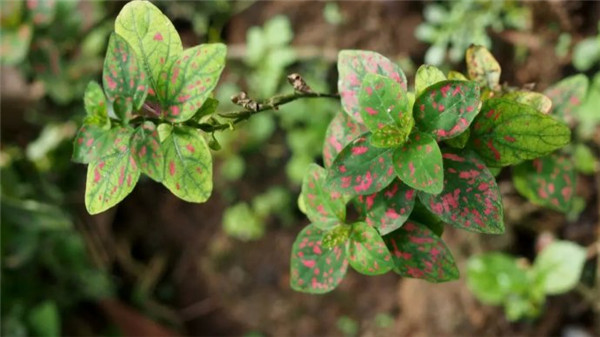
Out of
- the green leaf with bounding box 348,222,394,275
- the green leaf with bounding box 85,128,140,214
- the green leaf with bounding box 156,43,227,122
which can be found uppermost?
the green leaf with bounding box 156,43,227,122

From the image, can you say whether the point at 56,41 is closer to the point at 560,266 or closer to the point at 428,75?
the point at 428,75

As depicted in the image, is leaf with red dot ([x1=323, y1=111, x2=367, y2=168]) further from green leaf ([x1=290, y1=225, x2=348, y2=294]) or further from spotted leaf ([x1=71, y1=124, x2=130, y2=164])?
spotted leaf ([x1=71, y1=124, x2=130, y2=164])

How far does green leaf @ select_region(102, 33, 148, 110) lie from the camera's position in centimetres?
92

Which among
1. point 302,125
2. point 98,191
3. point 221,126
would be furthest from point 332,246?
point 302,125

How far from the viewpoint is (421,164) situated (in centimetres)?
87

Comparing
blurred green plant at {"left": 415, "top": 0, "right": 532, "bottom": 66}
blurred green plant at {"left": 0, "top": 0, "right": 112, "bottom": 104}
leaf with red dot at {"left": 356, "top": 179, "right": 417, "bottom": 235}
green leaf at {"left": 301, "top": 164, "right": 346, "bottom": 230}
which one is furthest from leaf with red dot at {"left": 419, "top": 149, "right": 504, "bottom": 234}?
blurred green plant at {"left": 0, "top": 0, "right": 112, "bottom": 104}

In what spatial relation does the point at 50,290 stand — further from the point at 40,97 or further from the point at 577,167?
the point at 577,167

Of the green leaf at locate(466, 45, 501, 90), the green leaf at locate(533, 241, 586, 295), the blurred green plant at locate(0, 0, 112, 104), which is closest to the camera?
the green leaf at locate(466, 45, 501, 90)

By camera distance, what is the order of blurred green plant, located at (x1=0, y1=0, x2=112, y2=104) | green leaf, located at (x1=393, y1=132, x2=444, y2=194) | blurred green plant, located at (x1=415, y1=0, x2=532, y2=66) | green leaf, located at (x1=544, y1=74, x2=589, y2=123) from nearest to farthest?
green leaf, located at (x1=393, y1=132, x2=444, y2=194), green leaf, located at (x1=544, y1=74, x2=589, y2=123), blurred green plant, located at (x1=415, y1=0, x2=532, y2=66), blurred green plant, located at (x1=0, y1=0, x2=112, y2=104)

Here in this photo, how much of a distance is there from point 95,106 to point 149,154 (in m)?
0.14

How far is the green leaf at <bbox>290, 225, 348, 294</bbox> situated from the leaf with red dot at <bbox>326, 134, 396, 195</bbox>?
129 millimetres

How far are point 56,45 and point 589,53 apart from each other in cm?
165

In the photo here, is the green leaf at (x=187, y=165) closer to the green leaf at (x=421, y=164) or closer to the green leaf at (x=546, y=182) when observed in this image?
the green leaf at (x=421, y=164)

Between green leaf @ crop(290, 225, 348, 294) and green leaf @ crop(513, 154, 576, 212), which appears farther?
green leaf @ crop(513, 154, 576, 212)
